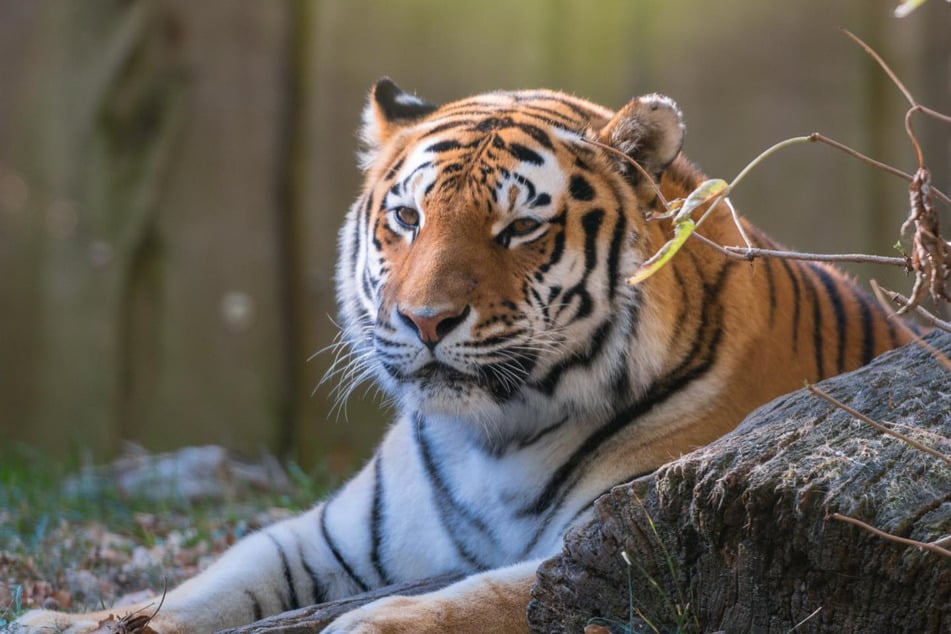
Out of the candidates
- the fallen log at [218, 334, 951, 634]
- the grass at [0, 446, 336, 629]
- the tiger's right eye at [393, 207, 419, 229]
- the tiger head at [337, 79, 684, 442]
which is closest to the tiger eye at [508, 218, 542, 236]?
the tiger head at [337, 79, 684, 442]

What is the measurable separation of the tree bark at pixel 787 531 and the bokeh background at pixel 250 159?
505cm

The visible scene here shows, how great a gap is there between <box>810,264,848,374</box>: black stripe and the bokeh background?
3.66 metres

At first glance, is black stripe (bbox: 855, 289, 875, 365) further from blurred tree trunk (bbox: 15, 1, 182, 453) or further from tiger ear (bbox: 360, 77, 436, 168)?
blurred tree trunk (bbox: 15, 1, 182, 453)

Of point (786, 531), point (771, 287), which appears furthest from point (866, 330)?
point (786, 531)

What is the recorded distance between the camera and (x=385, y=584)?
3273 mm

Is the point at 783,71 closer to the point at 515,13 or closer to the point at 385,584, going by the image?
the point at 515,13

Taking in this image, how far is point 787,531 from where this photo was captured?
1.93 metres

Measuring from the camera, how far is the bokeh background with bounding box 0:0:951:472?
716 cm

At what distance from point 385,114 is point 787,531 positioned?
1938mm

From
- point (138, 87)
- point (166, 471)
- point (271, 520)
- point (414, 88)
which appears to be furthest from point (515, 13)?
point (271, 520)

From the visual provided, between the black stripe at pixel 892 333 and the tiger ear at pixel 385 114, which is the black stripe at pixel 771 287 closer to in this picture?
the black stripe at pixel 892 333

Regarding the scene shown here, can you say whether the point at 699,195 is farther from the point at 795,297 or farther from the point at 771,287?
the point at 795,297

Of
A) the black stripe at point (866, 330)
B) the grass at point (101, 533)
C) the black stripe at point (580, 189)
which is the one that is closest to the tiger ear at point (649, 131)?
the black stripe at point (580, 189)

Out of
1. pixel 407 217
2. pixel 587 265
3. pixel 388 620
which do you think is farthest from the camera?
pixel 407 217
